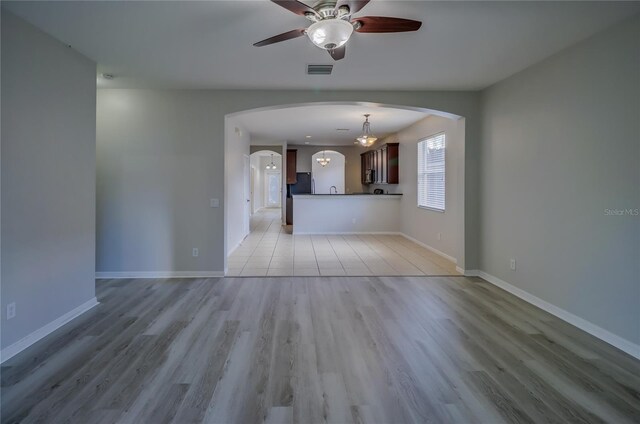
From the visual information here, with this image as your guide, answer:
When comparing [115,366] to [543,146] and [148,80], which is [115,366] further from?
[543,146]

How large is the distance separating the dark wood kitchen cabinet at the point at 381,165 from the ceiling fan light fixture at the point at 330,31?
6.72m

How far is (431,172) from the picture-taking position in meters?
6.87

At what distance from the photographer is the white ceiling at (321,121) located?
6.29 metres

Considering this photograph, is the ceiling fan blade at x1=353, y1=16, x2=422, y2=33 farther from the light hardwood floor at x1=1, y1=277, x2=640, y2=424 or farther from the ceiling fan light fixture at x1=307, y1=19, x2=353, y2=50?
the light hardwood floor at x1=1, y1=277, x2=640, y2=424

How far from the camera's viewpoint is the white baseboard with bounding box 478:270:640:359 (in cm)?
268

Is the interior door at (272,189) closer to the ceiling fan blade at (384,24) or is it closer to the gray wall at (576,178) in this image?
the gray wall at (576,178)

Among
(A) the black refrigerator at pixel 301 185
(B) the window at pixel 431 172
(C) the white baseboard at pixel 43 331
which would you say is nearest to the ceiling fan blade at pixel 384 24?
(C) the white baseboard at pixel 43 331

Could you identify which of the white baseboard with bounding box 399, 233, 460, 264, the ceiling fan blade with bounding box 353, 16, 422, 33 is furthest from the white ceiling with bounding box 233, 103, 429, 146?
the ceiling fan blade with bounding box 353, 16, 422, 33

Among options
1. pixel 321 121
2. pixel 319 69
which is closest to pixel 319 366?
pixel 319 69

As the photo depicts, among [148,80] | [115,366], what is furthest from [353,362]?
[148,80]

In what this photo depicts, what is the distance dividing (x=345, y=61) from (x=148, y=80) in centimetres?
244

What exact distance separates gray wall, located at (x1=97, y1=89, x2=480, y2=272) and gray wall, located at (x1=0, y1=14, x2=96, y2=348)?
1091mm

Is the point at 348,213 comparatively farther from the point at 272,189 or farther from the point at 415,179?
the point at 272,189

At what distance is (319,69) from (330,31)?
1654 mm
